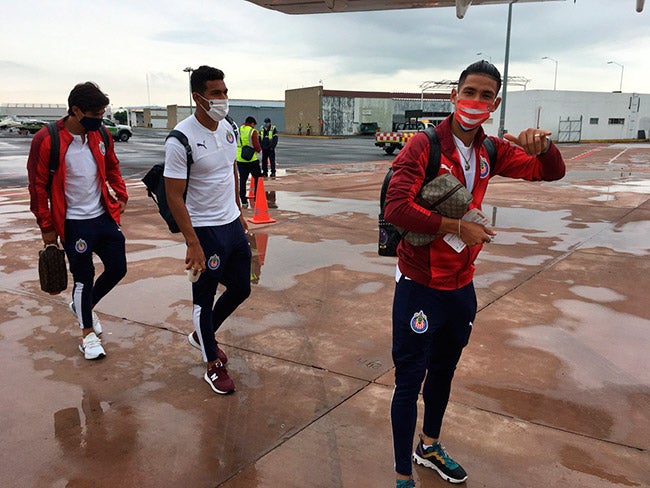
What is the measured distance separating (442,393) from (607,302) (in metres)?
3.25

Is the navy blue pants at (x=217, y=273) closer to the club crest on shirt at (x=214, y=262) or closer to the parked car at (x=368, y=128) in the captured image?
the club crest on shirt at (x=214, y=262)

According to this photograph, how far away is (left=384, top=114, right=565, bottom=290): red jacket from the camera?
2.05 meters

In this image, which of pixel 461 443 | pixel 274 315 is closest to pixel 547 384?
pixel 461 443

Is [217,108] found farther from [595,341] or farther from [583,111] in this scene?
[583,111]

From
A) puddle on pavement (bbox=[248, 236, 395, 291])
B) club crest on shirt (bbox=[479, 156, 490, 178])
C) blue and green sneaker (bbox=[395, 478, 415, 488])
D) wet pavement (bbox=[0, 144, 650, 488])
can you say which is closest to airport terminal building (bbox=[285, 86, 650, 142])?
puddle on pavement (bbox=[248, 236, 395, 291])

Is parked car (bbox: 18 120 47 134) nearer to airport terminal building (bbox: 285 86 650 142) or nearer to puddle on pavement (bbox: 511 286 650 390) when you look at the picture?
airport terminal building (bbox: 285 86 650 142)

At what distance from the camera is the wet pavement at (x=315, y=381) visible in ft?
8.45

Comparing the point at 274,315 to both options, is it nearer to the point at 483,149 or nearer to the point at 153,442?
the point at 153,442

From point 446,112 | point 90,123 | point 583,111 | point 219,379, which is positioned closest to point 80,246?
point 90,123

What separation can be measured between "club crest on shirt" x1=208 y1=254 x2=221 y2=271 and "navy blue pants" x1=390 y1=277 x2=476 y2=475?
1348mm

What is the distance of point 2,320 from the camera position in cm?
444

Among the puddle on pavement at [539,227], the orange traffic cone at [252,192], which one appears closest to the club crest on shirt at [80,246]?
the puddle on pavement at [539,227]

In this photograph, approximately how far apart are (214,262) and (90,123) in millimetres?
1394

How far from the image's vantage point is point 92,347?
12.3ft
